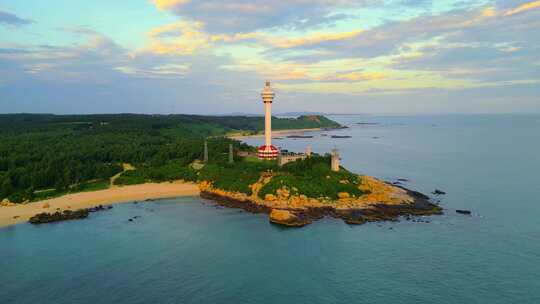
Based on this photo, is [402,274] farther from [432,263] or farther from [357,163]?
[357,163]

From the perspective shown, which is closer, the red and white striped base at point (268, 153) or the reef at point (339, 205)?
the reef at point (339, 205)

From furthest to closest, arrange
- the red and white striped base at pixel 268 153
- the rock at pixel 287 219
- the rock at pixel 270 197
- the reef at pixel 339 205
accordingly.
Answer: the red and white striped base at pixel 268 153 → the rock at pixel 270 197 → the reef at pixel 339 205 → the rock at pixel 287 219

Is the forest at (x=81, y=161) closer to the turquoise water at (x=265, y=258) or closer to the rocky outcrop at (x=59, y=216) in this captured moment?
the rocky outcrop at (x=59, y=216)

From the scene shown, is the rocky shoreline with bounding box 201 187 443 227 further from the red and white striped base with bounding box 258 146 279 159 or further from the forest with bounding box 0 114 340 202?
the forest with bounding box 0 114 340 202

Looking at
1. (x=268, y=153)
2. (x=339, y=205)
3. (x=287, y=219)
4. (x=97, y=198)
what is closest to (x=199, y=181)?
(x=268, y=153)

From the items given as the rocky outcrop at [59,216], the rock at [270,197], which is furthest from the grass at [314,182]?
the rocky outcrop at [59,216]

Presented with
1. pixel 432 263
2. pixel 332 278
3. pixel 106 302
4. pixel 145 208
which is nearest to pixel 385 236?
pixel 432 263

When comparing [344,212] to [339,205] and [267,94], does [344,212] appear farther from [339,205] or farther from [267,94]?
[267,94]
